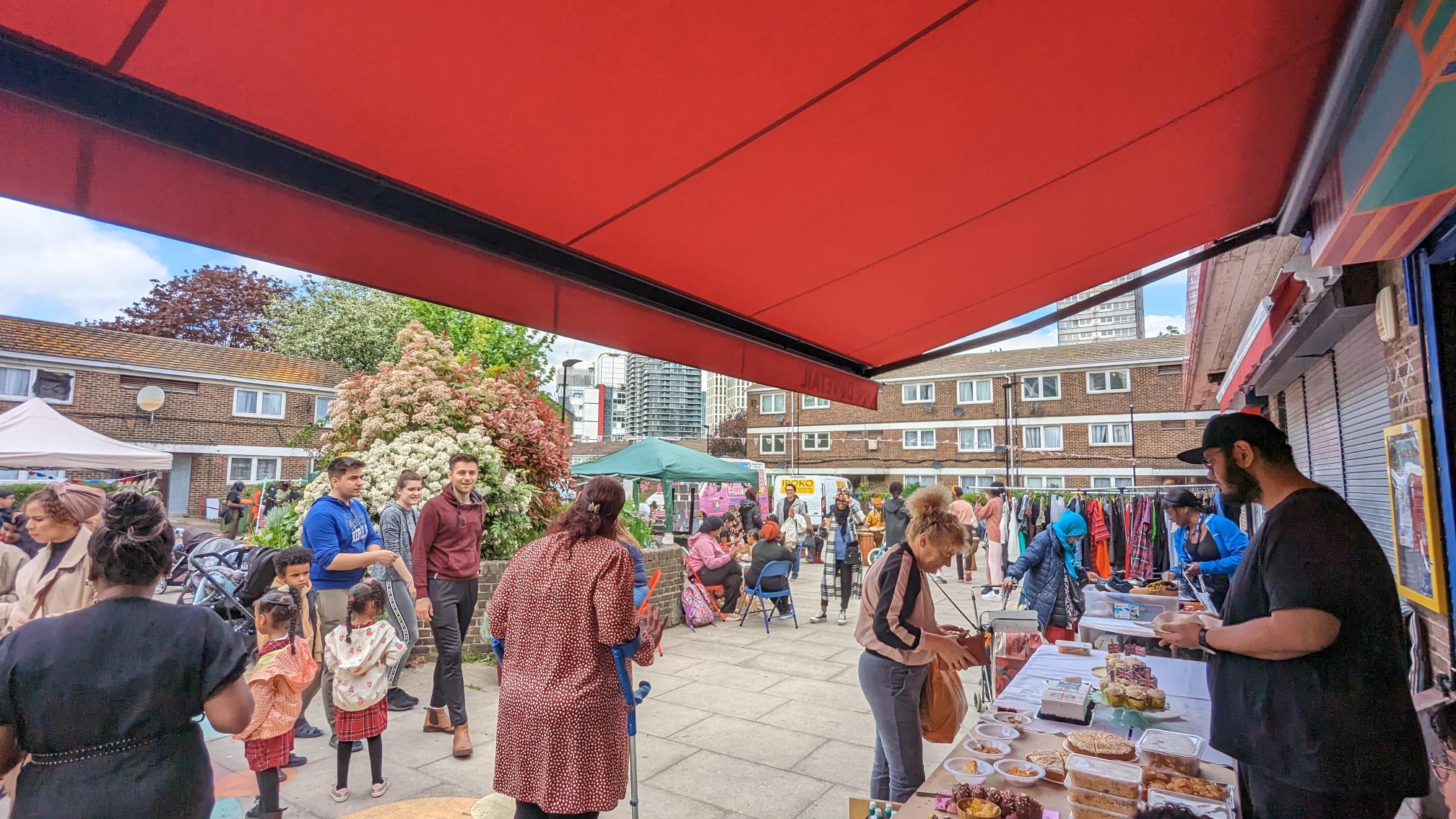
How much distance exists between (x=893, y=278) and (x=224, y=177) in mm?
2629

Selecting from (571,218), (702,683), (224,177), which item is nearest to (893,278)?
(571,218)

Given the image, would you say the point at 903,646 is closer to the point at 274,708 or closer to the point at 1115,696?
the point at 1115,696

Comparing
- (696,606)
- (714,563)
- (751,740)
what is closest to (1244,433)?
(751,740)

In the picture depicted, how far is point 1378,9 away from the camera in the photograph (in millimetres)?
1728

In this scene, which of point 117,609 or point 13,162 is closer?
point 13,162

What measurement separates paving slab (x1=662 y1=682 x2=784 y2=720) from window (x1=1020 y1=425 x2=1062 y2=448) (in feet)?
96.0

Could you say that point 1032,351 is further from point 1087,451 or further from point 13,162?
point 13,162

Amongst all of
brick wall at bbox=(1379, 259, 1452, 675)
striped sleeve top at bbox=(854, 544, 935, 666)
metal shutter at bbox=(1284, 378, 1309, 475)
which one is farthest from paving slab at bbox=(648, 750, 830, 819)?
metal shutter at bbox=(1284, 378, 1309, 475)

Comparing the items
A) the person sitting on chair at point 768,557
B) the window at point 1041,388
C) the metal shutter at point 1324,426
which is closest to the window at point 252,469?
the person sitting on chair at point 768,557

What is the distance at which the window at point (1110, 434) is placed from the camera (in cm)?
2969

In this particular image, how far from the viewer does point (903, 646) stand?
310 cm

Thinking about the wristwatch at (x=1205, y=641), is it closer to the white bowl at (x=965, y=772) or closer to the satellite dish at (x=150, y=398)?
the white bowl at (x=965, y=772)

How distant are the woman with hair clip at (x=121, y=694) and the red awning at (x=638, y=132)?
116 centimetres

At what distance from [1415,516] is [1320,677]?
6.69ft
